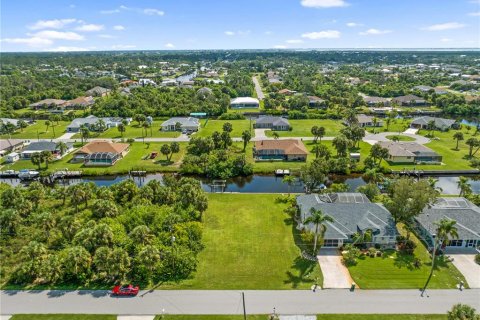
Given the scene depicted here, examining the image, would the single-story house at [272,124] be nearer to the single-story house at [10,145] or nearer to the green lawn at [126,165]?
the green lawn at [126,165]

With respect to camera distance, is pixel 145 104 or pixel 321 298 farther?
pixel 145 104

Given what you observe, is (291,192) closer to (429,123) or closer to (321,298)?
(321,298)

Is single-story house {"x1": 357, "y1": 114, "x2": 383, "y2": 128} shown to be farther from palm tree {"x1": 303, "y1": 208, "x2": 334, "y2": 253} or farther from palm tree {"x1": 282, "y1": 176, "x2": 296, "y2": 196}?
palm tree {"x1": 303, "y1": 208, "x2": 334, "y2": 253}

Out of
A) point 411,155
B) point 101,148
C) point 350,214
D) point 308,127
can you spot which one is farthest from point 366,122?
point 101,148

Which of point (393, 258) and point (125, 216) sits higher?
point (125, 216)

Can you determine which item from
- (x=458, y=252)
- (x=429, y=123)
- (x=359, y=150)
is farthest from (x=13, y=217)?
(x=429, y=123)

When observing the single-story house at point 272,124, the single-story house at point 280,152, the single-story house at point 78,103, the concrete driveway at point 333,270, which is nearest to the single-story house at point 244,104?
the single-story house at point 272,124

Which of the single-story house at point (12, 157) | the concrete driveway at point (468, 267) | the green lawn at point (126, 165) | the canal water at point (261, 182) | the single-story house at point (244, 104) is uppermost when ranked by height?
the single-story house at point (244, 104)
